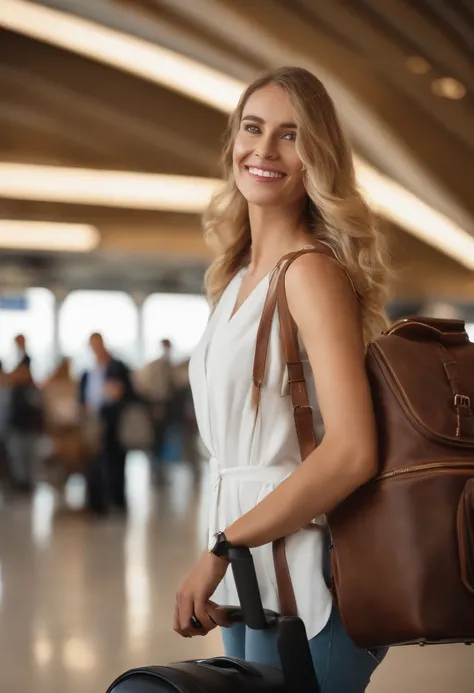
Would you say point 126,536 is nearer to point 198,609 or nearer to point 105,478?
point 105,478

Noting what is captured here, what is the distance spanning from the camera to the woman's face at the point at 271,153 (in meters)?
1.41

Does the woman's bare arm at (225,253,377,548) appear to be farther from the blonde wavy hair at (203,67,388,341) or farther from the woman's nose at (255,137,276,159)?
the woman's nose at (255,137,276,159)

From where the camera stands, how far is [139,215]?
15469mm

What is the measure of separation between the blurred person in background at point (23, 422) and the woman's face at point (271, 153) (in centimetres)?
885

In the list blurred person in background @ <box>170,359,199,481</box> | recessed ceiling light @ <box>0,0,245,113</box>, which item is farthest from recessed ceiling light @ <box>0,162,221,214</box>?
blurred person in background @ <box>170,359,199,481</box>

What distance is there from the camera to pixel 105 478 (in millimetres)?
8906

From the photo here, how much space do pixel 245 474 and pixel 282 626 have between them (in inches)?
11.0

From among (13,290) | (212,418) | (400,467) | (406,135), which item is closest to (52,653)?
(212,418)

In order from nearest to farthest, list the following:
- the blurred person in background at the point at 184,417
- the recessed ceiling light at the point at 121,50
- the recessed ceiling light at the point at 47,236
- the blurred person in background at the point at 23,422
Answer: the recessed ceiling light at the point at 121,50 < the blurred person in background at the point at 23,422 < the blurred person in background at the point at 184,417 < the recessed ceiling light at the point at 47,236

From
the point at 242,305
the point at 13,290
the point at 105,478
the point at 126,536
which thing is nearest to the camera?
the point at 242,305

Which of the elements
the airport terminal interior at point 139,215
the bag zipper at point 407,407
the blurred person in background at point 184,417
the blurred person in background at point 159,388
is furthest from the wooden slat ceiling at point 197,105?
the bag zipper at point 407,407

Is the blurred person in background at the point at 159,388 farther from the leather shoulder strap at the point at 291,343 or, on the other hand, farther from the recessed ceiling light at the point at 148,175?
the leather shoulder strap at the point at 291,343

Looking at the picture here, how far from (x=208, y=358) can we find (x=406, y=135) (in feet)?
36.4

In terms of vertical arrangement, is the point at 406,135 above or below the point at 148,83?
below
